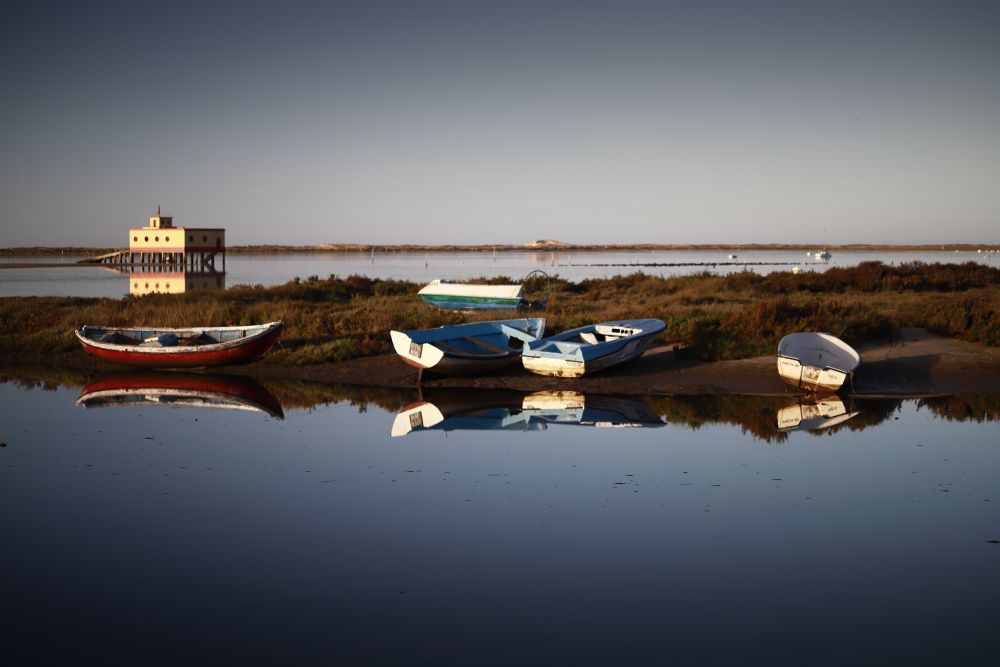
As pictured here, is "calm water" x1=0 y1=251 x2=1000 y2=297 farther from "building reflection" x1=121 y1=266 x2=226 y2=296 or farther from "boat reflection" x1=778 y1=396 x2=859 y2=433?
"boat reflection" x1=778 y1=396 x2=859 y2=433

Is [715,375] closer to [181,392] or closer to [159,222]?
[181,392]

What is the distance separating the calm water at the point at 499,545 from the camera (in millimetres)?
7551

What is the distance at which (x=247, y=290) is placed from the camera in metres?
37.5

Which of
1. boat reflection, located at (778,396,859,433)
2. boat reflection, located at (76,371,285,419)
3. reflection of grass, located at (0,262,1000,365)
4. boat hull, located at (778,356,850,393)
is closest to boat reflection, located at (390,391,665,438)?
boat reflection, located at (778,396,859,433)

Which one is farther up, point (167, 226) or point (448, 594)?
point (167, 226)

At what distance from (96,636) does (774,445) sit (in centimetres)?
1094

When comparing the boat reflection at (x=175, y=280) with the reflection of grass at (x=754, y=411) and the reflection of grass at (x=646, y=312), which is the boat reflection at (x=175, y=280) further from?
the reflection of grass at (x=754, y=411)

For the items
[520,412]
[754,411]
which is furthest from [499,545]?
[754,411]

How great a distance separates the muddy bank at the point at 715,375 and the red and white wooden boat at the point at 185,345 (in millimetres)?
725

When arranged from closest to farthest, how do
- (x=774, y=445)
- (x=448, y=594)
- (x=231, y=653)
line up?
(x=231, y=653)
(x=448, y=594)
(x=774, y=445)

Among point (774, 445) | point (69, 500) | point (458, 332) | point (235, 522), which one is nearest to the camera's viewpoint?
point (235, 522)

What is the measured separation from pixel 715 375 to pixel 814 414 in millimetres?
3496

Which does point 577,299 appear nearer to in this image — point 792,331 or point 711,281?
point 711,281

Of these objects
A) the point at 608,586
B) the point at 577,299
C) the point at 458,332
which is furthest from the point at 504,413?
the point at 577,299
